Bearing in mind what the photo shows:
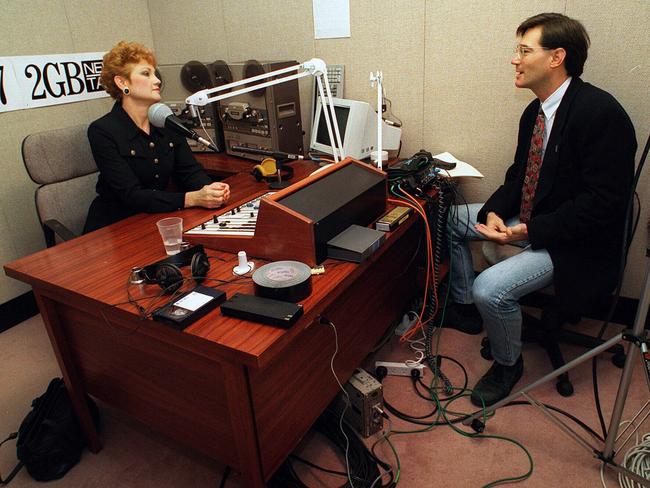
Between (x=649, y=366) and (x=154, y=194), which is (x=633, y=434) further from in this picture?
(x=154, y=194)

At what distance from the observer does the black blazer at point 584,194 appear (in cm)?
164

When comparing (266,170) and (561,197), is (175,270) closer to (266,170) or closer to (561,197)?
(266,170)

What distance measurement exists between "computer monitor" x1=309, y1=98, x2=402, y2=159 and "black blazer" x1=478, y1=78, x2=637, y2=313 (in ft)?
2.59

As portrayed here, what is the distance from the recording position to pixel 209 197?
1.84m

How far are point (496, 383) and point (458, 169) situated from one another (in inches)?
38.5

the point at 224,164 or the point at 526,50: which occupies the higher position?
the point at 526,50

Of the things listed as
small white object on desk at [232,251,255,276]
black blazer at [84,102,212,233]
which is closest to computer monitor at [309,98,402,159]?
black blazer at [84,102,212,233]

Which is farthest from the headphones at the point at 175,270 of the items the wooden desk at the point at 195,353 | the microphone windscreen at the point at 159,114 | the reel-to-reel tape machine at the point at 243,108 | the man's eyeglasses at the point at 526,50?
the man's eyeglasses at the point at 526,50

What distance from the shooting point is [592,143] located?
1661 mm

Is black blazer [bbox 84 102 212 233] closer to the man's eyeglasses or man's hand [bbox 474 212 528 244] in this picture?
man's hand [bbox 474 212 528 244]

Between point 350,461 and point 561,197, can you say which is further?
point 561,197

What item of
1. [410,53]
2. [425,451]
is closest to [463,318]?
[425,451]

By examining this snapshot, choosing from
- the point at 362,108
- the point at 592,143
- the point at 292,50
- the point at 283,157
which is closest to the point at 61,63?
the point at 292,50

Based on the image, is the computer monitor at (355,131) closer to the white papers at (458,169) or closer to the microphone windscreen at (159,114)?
the white papers at (458,169)
